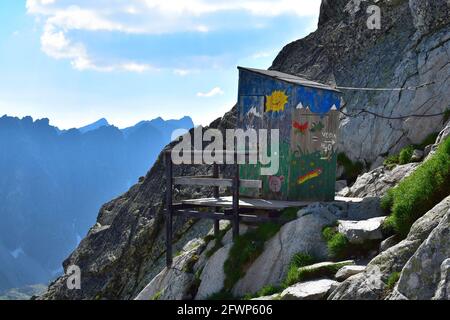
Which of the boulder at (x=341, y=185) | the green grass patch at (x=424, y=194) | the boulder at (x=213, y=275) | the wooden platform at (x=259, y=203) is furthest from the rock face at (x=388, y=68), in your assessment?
the green grass patch at (x=424, y=194)

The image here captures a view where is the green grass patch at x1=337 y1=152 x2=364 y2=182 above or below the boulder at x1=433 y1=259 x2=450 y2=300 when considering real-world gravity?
above

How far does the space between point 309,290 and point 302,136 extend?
23.1 feet

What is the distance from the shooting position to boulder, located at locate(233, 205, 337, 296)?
49.1 ft

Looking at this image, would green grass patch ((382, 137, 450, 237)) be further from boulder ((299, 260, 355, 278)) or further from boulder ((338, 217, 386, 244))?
boulder ((299, 260, 355, 278))

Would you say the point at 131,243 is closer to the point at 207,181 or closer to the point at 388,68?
the point at 207,181

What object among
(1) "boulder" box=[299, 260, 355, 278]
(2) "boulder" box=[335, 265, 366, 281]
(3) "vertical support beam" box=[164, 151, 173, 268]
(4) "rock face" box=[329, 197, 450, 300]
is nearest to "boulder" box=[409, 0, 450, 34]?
(3) "vertical support beam" box=[164, 151, 173, 268]

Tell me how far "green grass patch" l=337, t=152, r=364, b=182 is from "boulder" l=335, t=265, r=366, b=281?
14.4 meters

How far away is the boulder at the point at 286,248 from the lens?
15.0 metres

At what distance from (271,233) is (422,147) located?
10.9 m

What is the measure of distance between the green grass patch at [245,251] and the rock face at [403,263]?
4934 millimetres

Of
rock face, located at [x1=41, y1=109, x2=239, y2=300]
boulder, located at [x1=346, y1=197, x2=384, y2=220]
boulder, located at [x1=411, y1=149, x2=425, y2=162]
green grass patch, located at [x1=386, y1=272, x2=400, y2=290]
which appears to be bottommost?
rock face, located at [x1=41, y1=109, x2=239, y2=300]

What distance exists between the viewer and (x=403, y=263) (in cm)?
1098

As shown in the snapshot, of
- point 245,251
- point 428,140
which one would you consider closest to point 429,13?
point 428,140
